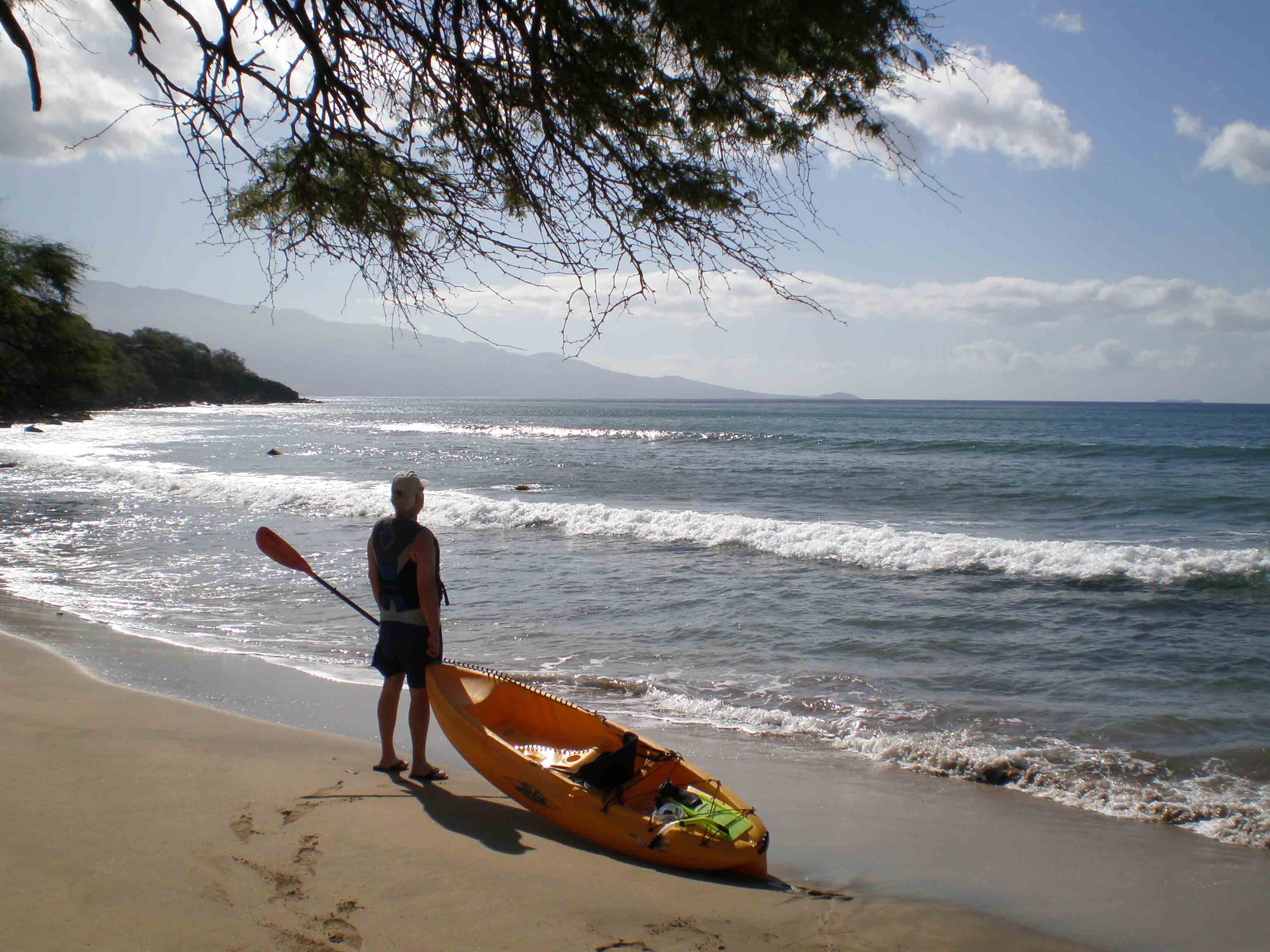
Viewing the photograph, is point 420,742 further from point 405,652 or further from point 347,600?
point 347,600

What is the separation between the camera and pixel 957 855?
3.96 meters

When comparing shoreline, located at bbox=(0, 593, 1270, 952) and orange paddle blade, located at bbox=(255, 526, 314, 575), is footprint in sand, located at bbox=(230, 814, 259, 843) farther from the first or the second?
orange paddle blade, located at bbox=(255, 526, 314, 575)

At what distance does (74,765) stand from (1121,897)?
16.2 ft

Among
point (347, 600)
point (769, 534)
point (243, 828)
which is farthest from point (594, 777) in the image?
point (769, 534)

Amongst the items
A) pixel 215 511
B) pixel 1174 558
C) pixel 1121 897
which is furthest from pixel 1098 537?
pixel 215 511

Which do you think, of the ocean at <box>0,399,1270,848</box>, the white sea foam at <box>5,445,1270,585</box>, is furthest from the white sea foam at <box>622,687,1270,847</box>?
the white sea foam at <box>5,445,1270,585</box>

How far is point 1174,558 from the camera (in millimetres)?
11289

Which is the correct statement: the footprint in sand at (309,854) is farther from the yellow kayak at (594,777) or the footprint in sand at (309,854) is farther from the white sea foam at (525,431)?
the white sea foam at (525,431)

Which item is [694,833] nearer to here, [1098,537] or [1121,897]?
[1121,897]

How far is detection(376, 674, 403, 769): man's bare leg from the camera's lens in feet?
14.9

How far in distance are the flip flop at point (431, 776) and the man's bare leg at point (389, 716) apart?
0.57 feet

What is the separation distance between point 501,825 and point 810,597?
6403 millimetres

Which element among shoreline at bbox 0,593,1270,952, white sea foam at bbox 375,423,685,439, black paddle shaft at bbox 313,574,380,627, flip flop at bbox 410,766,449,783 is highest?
white sea foam at bbox 375,423,685,439

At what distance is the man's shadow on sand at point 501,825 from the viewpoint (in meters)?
3.52
